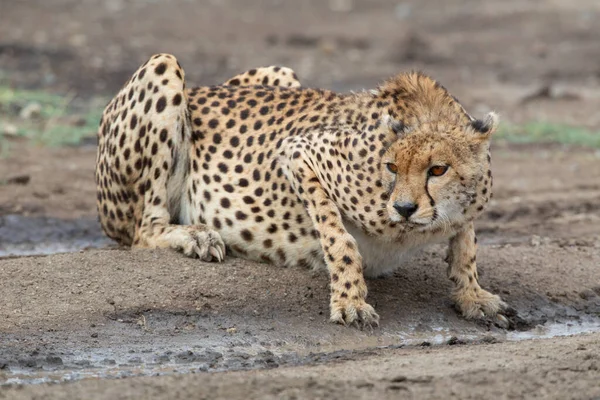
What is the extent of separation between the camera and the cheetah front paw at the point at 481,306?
5.89m

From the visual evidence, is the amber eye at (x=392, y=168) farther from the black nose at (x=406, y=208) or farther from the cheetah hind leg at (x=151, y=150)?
the cheetah hind leg at (x=151, y=150)

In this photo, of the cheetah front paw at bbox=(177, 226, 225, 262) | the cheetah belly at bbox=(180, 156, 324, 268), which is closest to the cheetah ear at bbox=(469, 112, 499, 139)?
the cheetah belly at bbox=(180, 156, 324, 268)

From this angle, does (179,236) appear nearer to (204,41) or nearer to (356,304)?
(356,304)

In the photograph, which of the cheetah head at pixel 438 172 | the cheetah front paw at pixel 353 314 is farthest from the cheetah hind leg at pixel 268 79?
the cheetah front paw at pixel 353 314

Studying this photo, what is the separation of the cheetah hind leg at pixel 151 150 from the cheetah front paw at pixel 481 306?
1.59m

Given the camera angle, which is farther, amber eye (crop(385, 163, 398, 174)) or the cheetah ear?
the cheetah ear

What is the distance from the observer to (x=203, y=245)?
20.5 feet

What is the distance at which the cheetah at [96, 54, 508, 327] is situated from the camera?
5.44m

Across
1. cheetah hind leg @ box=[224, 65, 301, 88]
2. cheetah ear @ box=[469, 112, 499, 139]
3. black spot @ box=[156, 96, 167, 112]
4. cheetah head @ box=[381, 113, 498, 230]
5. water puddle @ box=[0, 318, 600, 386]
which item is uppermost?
cheetah hind leg @ box=[224, 65, 301, 88]

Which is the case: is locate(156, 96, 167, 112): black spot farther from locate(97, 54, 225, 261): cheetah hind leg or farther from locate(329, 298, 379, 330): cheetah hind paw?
locate(329, 298, 379, 330): cheetah hind paw

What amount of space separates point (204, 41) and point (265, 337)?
9488 millimetres

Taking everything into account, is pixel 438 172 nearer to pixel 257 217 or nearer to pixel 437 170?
pixel 437 170

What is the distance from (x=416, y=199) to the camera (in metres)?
5.19

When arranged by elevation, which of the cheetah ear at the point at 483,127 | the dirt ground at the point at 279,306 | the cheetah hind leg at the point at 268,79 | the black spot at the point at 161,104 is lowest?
the dirt ground at the point at 279,306
